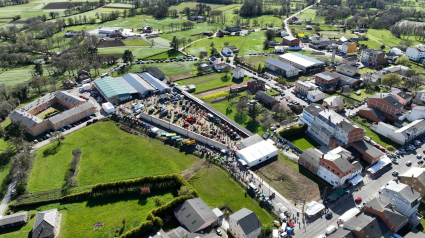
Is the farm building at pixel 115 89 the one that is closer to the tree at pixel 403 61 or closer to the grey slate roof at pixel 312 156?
the grey slate roof at pixel 312 156

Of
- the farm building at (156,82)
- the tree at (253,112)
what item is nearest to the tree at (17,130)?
the farm building at (156,82)

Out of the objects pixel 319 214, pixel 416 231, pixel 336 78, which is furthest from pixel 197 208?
pixel 336 78

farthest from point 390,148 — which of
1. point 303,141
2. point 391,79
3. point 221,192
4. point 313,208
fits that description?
point 221,192

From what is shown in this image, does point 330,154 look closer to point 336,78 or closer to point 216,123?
point 216,123

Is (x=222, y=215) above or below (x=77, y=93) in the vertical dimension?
below

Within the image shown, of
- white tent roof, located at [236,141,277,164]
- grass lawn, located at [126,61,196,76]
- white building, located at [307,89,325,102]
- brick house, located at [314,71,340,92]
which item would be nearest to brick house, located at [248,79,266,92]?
white building, located at [307,89,325,102]

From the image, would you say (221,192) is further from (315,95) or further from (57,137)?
(315,95)
